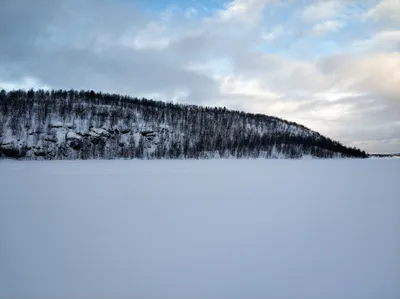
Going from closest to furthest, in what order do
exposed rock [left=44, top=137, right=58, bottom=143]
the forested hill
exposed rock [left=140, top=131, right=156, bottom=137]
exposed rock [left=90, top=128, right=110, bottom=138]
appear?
exposed rock [left=44, top=137, right=58, bottom=143]
the forested hill
exposed rock [left=90, top=128, right=110, bottom=138]
exposed rock [left=140, top=131, right=156, bottom=137]

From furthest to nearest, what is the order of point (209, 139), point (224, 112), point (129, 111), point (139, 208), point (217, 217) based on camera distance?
point (224, 112), point (129, 111), point (209, 139), point (139, 208), point (217, 217)

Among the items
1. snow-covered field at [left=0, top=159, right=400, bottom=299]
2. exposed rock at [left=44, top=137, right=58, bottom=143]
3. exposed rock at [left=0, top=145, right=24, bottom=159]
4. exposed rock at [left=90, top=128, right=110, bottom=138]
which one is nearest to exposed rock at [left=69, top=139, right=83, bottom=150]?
exposed rock at [left=44, top=137, right=58, bottom=143]

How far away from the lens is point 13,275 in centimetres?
265

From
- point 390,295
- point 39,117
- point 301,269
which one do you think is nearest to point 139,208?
point 301,269

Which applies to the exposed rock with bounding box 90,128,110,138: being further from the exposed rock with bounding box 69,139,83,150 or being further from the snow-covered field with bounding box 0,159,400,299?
the snow-covered field with bounding box 0,159,400,299

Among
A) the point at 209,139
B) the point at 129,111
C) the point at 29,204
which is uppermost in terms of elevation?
the point at 129,111

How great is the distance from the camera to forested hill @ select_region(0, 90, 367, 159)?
69312mm

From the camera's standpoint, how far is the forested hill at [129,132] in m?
69.3

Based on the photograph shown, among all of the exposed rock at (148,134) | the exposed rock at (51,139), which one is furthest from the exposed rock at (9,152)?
the exposed rock at (148,134)

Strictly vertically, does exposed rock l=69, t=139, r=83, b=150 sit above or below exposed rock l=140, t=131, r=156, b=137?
below

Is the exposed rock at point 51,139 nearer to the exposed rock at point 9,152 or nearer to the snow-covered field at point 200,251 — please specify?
the exposed rock at point 9,152

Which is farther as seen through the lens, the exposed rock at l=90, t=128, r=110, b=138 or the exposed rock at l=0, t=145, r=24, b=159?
the exposed rock at l=90, t=128, r=110, b=138

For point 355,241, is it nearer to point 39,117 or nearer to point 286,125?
point 39,117

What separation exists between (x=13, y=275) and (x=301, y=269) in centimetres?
308
